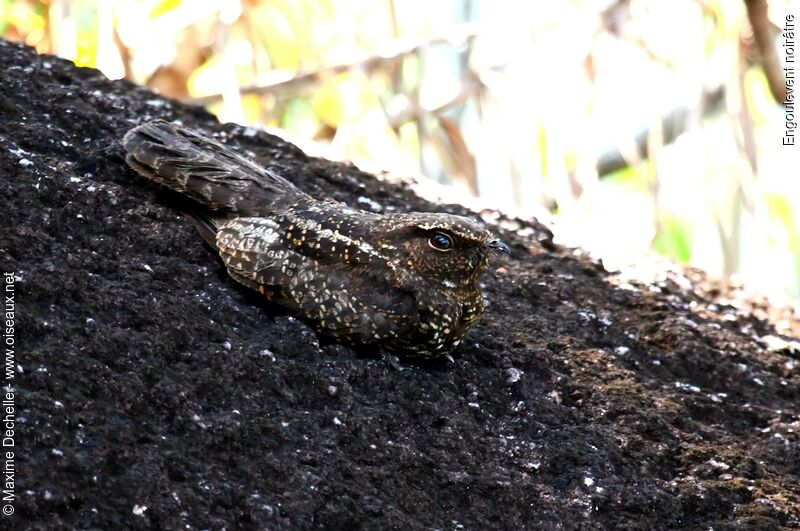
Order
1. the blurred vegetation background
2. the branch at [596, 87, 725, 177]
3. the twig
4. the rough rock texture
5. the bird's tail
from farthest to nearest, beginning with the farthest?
the branch at [596, 87, 725, 177] → the twig → the blurred vegetation background → the bird's tail → the rough rock texture

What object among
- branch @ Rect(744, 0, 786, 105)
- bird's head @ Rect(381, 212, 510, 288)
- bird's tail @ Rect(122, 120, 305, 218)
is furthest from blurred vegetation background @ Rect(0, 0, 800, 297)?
bird's head @ Rect(381, 212, 510, 288)

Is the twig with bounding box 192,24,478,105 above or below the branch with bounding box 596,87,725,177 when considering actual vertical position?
above

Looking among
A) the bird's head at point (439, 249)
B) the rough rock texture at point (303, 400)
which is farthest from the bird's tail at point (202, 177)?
the bird's head at point (439, 249)

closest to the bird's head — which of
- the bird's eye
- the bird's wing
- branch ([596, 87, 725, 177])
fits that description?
the bird's eye

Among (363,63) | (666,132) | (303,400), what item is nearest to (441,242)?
(303,400)

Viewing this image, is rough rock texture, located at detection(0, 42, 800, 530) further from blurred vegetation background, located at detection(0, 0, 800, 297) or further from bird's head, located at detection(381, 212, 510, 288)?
blurred vegetation background, located at detection(0, 0, 800, 297)

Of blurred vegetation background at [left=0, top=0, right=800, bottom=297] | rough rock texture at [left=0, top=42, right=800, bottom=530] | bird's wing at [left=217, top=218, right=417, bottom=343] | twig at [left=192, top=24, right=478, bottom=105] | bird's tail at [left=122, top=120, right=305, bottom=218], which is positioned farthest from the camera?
twig at [left=192, top=24, right=478, bottom=105]

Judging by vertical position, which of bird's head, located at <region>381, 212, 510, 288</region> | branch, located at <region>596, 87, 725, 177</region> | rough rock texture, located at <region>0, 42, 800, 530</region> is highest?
bird's head, located at <region>381, 212, 510, 288</region>

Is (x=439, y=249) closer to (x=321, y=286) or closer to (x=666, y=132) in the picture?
(x=321, y=286)

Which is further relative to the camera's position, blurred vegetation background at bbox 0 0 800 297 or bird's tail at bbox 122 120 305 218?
blurred vegetation background at bbox 0 0 800 297
